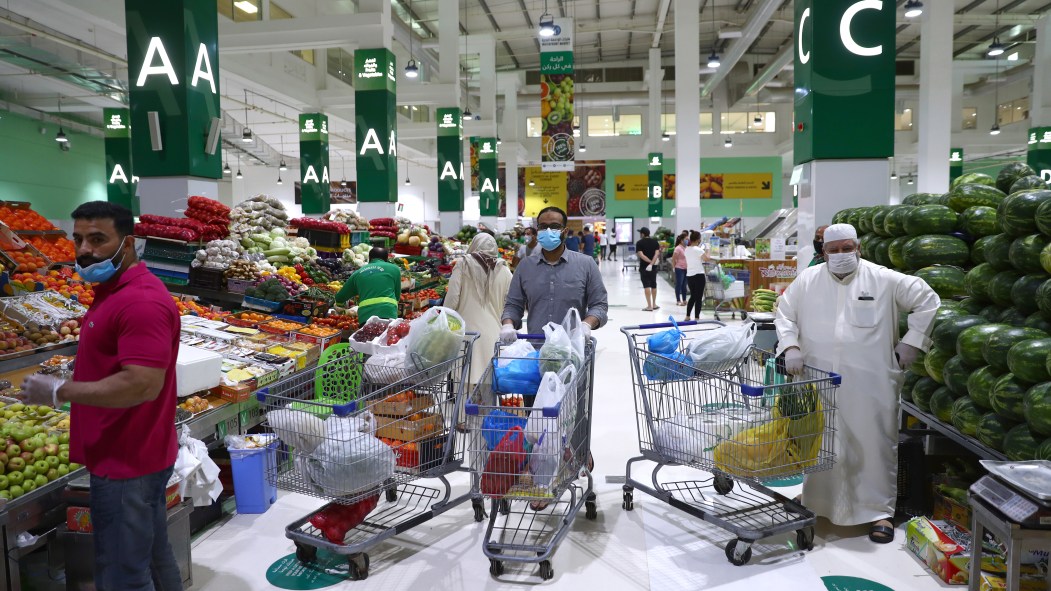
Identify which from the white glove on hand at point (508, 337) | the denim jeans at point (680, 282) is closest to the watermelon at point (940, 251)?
the white glove on hand at point (508, 337)

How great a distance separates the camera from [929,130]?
14.5 metres

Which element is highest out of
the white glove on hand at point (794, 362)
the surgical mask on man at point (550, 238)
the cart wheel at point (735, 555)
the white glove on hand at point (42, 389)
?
the surgical mask on man at point (550, 238)

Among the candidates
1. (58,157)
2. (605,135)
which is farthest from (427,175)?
(58,157)

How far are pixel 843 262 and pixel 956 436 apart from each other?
1.06 m

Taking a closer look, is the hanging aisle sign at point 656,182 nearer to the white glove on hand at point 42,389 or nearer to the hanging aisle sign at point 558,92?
the hanging aisle sign at point 558,92

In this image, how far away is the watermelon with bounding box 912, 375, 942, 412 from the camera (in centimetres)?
415

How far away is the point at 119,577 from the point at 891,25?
680 cm

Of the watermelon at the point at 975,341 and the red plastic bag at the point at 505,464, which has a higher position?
the watermelon at the point at 975,341

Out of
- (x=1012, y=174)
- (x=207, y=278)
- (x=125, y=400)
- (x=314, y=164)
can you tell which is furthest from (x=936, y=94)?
(x=125, y=400)

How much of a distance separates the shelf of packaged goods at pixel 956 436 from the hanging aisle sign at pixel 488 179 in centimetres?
1972

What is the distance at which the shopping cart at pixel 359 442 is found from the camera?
3273mm

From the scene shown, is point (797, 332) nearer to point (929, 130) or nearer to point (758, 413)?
point (758, 413)

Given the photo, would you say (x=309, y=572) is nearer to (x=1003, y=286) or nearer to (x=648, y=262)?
(x=1003, y=286)

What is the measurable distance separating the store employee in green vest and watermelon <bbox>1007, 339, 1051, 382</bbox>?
413cm
